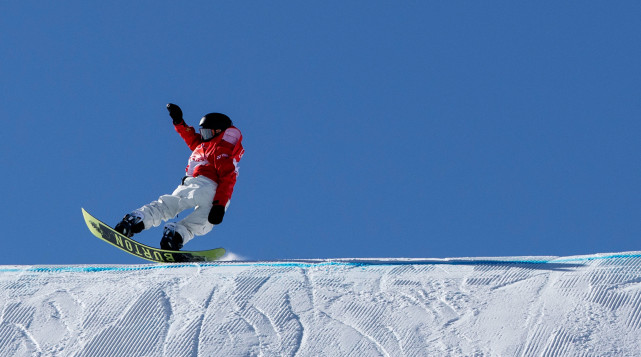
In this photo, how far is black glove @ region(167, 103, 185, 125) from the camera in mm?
8352

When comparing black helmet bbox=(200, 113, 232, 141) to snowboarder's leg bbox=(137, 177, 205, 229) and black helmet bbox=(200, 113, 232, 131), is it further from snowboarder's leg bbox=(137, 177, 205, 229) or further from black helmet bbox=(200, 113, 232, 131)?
snowboarder's leg bbox=(137, 177, 205, 229)

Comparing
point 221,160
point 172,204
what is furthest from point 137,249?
point 221,160

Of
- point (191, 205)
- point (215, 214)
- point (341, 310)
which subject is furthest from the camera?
point (191, 205)

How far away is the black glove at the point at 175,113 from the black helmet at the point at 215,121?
48 centimetres

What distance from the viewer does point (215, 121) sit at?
7.89 meters

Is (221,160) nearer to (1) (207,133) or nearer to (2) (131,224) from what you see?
(1) (207,133)

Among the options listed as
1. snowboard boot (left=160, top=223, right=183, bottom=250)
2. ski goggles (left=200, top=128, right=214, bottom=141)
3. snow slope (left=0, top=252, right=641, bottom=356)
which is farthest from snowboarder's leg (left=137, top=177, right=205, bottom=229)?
snow slope (left=0, top=252, right=641, bottom=356)

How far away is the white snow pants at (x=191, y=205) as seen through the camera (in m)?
7.54

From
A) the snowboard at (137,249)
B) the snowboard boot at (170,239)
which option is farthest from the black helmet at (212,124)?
the snowboard at (137,249)

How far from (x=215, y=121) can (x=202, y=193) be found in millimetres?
683

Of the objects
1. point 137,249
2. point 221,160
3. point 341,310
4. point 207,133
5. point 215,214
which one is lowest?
point 341,310

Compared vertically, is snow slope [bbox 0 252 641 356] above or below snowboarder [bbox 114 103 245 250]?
below

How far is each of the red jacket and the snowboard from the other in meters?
0.52

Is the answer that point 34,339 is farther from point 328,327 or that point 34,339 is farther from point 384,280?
point 384,280
